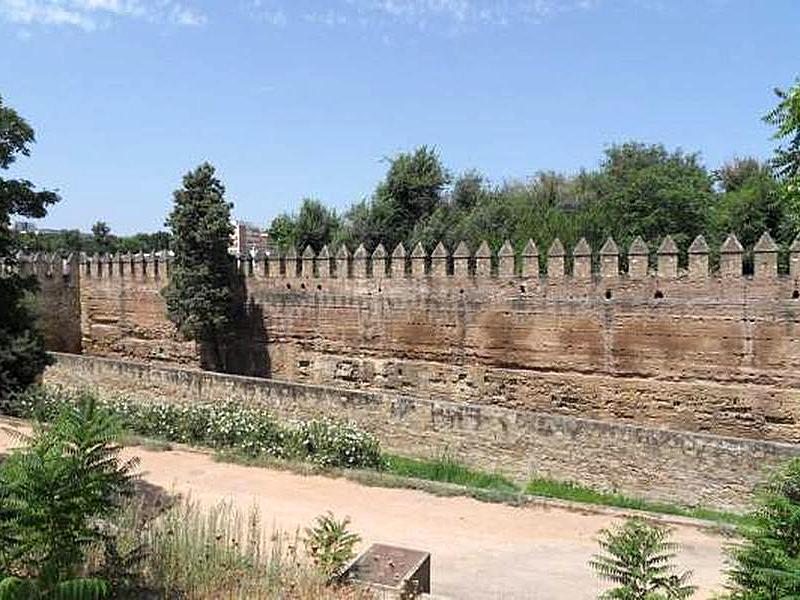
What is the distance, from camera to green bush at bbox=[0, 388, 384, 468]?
35.6ft

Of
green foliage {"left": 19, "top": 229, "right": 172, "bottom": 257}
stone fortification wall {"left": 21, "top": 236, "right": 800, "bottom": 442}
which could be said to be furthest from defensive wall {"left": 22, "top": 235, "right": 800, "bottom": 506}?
green foliage {"left": 19, "top": 229, "right": 172, "bottom": 257}

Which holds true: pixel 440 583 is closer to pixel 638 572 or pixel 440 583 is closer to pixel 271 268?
pixel 638 572

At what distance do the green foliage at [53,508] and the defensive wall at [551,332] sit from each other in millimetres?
7069

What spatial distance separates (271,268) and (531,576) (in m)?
12.7

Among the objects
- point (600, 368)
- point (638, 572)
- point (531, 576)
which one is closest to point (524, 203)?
point (600, 368)

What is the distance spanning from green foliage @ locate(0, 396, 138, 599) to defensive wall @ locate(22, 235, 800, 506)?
7069 millimetres

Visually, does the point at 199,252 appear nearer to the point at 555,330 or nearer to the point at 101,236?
the point at 555,330

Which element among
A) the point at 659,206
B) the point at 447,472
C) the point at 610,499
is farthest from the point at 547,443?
the point at 659,206

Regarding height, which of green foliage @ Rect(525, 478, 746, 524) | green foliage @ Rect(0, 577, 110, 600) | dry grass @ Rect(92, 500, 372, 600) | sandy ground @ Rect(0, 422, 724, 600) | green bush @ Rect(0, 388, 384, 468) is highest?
green foliage @ Rect(0, 577, 110, 600)

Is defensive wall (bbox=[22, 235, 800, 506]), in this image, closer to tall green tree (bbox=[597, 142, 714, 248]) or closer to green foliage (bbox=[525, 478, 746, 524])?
green foliage (bbox=[525, 478, 746, 524])

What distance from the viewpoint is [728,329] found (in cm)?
1232

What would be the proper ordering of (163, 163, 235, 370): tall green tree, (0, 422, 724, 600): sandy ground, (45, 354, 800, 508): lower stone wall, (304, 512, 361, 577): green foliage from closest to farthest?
1. (304, 512, 361, 577): green foliage
2. (0, 422, 724, 600): sandy ground
3. (45, 354, 800, 508): lower stone wall
4. (163, 163, 235, 370): tall green tree

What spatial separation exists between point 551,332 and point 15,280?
9.47 m

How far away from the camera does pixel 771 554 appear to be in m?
4.02
